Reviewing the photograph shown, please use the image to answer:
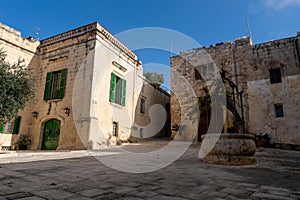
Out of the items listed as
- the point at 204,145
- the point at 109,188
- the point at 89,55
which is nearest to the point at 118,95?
the point at 89,55

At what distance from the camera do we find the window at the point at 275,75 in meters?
11.4

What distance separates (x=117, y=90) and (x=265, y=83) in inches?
355

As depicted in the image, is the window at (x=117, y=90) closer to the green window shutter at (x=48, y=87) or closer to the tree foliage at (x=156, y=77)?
the green window shutter at (x=48, y=87)

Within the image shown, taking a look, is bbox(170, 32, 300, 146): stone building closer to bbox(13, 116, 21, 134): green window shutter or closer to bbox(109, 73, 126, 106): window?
bbox(109, 73, 126, 106): window

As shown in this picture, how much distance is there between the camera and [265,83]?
11633 millimetres

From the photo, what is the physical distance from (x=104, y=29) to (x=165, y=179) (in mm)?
9882

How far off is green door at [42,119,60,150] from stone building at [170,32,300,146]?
8.24 metres

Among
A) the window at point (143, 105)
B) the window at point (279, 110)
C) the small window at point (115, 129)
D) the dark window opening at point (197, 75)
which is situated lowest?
the small window at point (115, 129)

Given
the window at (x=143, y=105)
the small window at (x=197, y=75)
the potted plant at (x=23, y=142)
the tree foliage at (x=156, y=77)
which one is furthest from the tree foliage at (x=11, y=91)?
the tree foliage at (x=156, y=77)

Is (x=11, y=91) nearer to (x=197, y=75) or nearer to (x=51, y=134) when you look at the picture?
(x=51, y=134)

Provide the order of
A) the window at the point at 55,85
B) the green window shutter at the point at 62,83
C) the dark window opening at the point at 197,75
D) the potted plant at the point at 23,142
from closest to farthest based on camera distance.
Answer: the potted plant at the point at 23,142 → the green window shutter at the point at 62,83 → the window at the point at 55,85 → the dark window opening at the point at 197,75

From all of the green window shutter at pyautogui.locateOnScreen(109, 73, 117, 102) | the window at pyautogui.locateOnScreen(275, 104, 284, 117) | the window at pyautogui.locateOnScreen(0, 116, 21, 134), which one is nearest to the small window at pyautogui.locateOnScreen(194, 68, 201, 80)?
the window at pyautogui.locateOnScreen(275, 104, 284, 117)

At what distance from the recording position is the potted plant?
9734 millimetres

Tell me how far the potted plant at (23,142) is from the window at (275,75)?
46.6 ft
